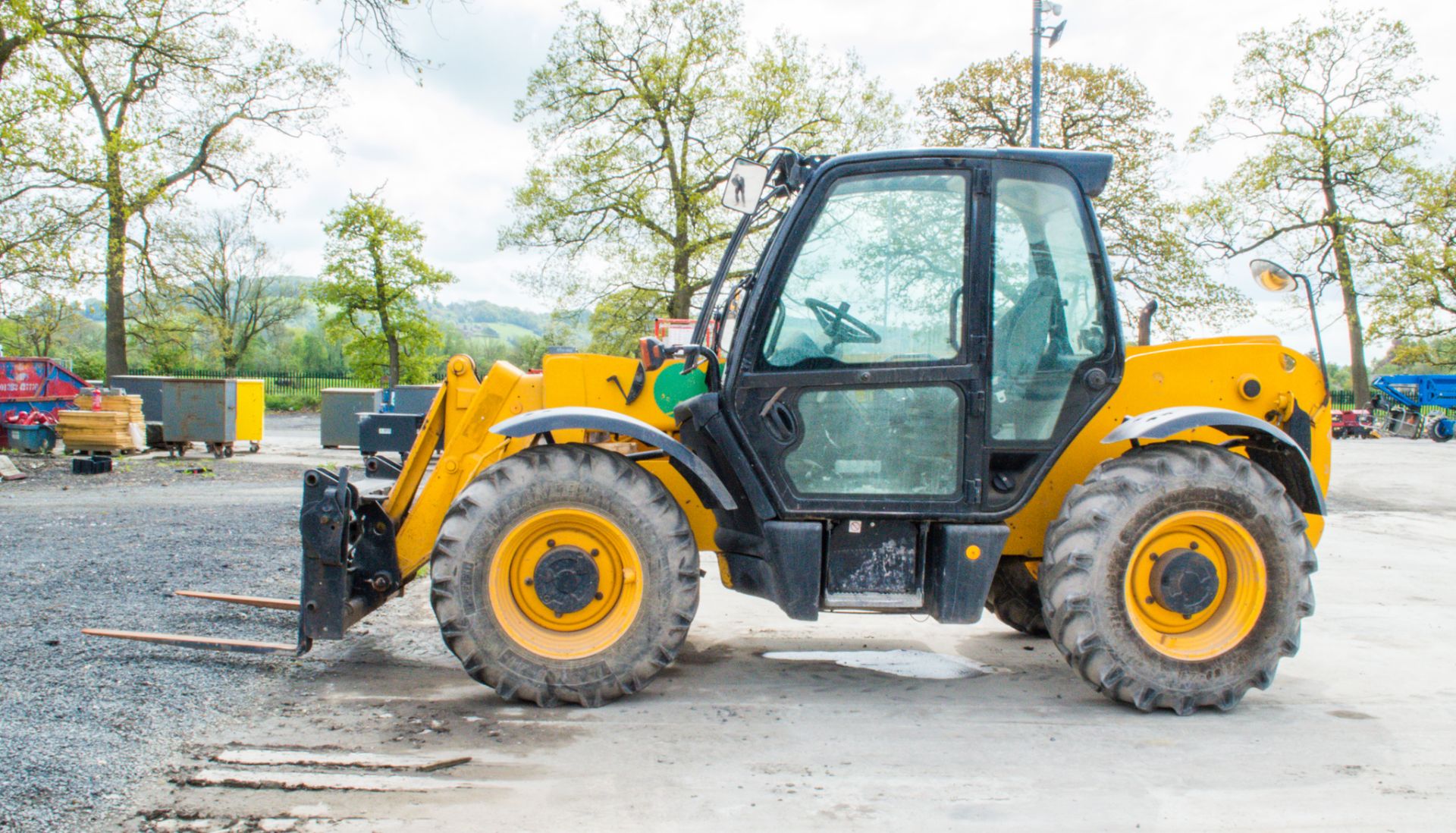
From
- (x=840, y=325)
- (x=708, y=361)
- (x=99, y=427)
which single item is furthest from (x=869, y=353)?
(x=99, y=427)

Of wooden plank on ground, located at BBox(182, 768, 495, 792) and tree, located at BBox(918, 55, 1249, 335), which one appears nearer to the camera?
wooden plank on ground, located at BBox(182, 768, 495, 792)

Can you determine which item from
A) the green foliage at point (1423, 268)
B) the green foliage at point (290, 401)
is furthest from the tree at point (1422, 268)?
the green foliage at point (290, 401)

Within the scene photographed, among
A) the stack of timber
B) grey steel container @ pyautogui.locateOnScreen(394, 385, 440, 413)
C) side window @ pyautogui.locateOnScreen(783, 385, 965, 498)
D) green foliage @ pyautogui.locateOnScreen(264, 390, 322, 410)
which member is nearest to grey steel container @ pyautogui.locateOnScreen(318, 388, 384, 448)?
grey steel container @ pyautogui.locateOnScreen(394, 385, 440, 413)

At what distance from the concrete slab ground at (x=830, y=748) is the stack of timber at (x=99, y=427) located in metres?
14.9

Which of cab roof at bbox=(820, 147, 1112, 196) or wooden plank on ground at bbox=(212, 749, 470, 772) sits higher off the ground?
cab roof at bbox=(820, 147, 1112, 196)

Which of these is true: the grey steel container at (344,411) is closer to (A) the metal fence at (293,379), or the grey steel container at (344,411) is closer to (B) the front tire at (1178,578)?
(B) the front tire at (1178,578)

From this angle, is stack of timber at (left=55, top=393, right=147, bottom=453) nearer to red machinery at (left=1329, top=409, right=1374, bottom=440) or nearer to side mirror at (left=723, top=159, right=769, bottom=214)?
side mirror at (left=723, top=159, right=769, bottom=214)

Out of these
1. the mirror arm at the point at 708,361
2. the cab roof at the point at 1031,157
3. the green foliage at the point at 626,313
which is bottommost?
the mirror arm at the point at 708,361

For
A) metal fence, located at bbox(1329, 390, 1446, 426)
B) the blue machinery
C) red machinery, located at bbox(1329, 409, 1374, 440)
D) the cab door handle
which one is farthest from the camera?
metal fence, located at bbox(1329, 390, 1446, 426)

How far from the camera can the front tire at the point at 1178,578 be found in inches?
164

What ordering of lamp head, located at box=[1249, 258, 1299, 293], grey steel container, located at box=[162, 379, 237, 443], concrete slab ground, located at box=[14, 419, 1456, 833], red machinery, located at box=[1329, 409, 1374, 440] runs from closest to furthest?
1. concrete slab ground, located at box=[14, 419, 1456, 833]
2. lamp head, located at box=[1249, 258, 1299, 293]
3. grey steel container, located at box=[162, 379, 237, 443]
4. red machinery, located at box=[1329, 409, 1374, 440]

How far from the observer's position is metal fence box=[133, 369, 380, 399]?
160 feet

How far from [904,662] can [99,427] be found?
17.5 metres

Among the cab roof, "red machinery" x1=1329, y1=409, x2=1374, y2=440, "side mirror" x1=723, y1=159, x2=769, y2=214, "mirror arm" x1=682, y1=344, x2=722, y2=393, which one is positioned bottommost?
"red machinery" x1=1329, y1=409, x2=1374, y2=440
